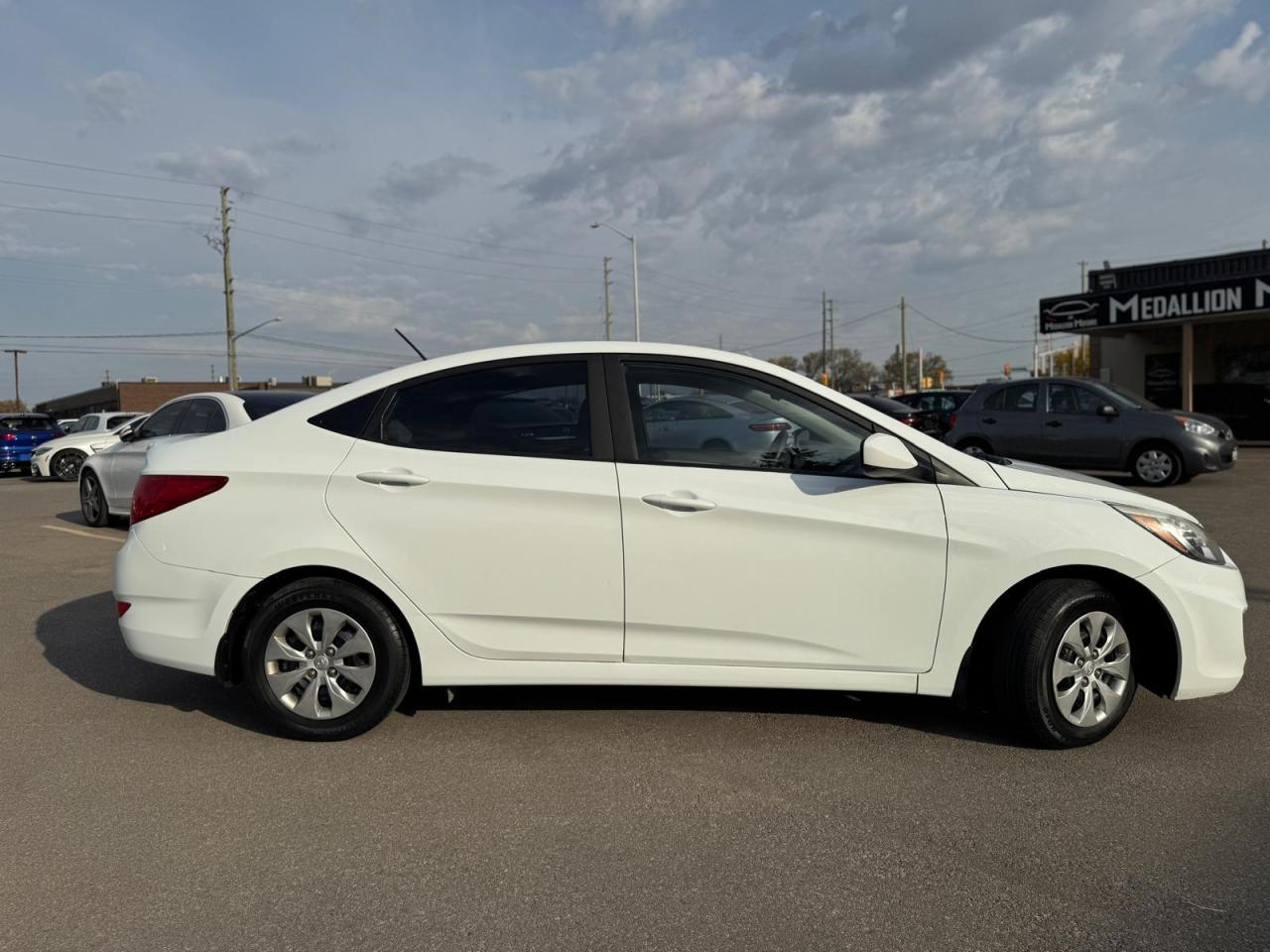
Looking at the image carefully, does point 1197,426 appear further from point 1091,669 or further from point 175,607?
point 175,607

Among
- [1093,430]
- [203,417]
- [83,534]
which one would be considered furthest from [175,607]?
[1093,430]

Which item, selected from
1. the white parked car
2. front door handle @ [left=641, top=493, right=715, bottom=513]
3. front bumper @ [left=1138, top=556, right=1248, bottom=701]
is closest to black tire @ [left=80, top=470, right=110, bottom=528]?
the white parked car

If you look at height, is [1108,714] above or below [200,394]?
below

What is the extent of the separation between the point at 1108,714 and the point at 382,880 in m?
2.91

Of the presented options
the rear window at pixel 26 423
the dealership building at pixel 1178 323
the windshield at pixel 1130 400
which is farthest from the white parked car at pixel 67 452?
the dealership building at pixel 1178 323

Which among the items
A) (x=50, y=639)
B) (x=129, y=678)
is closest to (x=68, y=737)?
(x=129, y=678)

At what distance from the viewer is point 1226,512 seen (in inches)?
414

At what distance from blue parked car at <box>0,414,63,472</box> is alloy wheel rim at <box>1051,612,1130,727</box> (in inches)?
996

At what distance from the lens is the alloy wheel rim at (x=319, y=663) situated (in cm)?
394

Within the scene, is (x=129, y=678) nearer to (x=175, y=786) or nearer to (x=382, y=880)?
(x=175, y=786)

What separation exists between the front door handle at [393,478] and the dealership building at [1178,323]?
22865 mm

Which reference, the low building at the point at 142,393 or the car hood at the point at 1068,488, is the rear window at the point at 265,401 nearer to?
the car hood at the point at 1068,488

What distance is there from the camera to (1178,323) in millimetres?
23219

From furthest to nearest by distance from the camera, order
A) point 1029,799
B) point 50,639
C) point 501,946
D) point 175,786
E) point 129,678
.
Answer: point 50,639, point 129,678, point 175,786, point 1029,799, point 501,946
